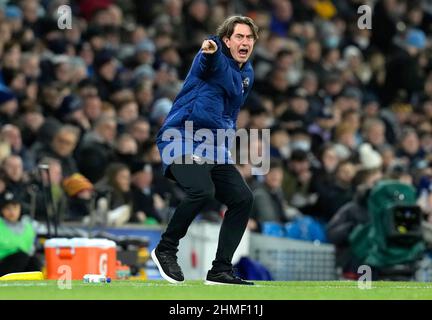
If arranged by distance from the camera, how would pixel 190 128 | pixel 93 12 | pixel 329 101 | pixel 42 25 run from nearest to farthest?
pixel 190 128 → pixel 42 25 → pixel 93 12 → pixel 329 101

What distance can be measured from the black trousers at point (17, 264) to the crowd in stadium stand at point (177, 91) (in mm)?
929

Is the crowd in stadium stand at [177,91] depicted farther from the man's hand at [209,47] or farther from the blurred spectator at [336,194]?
the man's hand at [209,47]

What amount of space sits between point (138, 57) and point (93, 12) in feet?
3.62

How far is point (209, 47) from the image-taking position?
943 centimetres

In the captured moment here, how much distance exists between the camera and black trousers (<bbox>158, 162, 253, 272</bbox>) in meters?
9.77

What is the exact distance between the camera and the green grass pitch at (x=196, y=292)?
28.4ft

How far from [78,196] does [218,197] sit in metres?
A: 4.68

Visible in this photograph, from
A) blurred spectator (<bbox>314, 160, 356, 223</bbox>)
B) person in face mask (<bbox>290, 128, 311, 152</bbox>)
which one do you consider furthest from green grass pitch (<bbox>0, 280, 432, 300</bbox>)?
person in face mask (<bbox>290, 128, 311, 152</bbox>)

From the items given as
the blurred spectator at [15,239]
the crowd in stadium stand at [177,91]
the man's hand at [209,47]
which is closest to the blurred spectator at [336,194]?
the crowd in stadium stand at [177,91]

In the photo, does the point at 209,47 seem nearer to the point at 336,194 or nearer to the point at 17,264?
the point at 17,264

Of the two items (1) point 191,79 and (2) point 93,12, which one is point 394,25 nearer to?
(2) point 93,12

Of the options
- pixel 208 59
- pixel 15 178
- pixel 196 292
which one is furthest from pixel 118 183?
pixel 196 292
